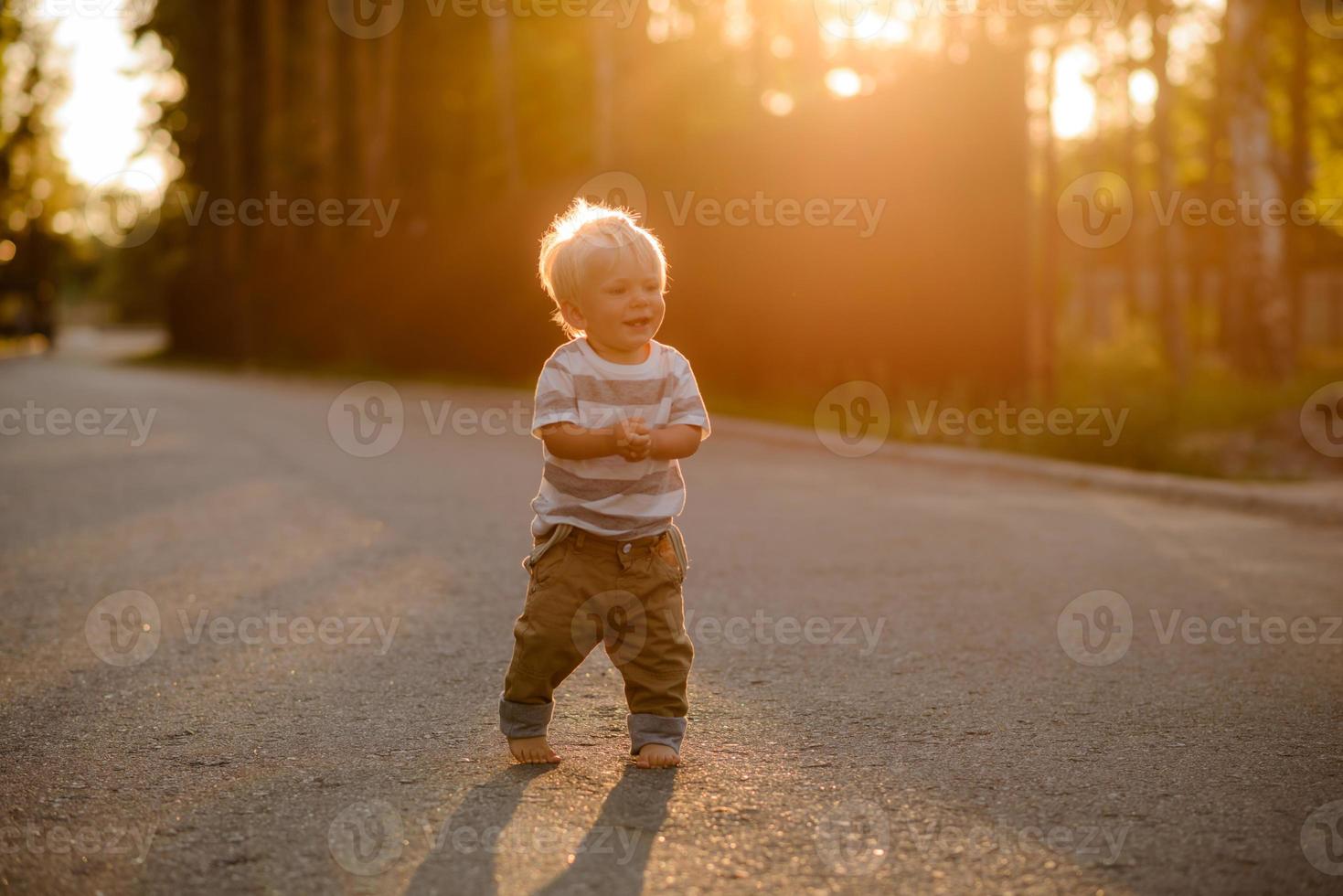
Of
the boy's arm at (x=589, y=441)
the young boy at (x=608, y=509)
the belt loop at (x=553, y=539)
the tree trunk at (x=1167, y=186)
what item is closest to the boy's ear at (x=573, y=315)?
the young boy at (x=608, y=509)

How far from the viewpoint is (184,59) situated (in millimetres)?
47781

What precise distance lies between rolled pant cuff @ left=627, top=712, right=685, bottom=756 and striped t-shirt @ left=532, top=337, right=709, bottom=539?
0.48 metres

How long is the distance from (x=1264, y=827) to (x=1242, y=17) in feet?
57.4

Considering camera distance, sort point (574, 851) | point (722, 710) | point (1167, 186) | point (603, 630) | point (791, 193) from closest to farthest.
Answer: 1. point (574, 851)
2. point (603, 630)
3. point (722, 710)
4. point (791, 193)
5. point (1167, 186)

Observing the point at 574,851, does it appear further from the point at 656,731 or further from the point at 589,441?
the point at 589,441

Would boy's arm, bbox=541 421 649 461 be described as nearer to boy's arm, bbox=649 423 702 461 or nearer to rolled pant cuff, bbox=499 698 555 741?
boy's arm, bbox=649 423 702 461

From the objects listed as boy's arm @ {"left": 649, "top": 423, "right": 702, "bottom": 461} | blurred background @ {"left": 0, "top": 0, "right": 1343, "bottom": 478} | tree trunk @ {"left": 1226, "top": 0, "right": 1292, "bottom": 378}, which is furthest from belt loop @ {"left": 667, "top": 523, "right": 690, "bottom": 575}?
tree trunk @ {"left": 1226, "top": 0, "right": 1292, "bottom": 378}

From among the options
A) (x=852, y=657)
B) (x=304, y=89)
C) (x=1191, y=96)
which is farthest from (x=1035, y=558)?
(x=304, y=89)

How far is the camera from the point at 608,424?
156 inches

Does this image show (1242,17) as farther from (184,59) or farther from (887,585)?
(184,59)

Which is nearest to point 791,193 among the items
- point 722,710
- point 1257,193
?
point 1257,193

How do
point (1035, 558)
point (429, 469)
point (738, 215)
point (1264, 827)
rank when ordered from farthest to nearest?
1. point (738, 215)
2. point (429, 469)
3. point (1035, 558)
4. point (1264, 827)

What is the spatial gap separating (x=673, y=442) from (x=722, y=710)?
1052 mm

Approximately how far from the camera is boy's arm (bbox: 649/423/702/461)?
3.88 metres
